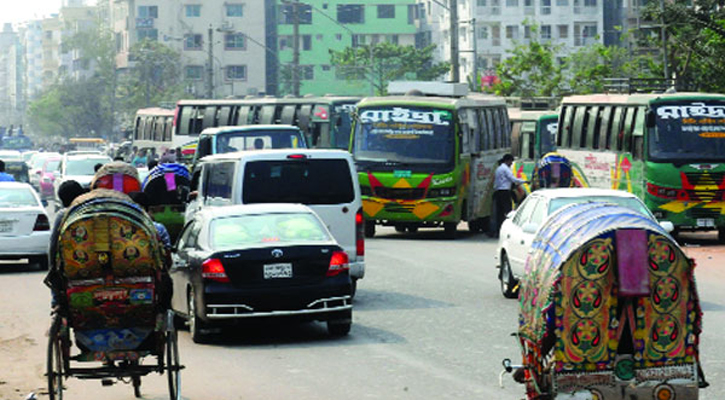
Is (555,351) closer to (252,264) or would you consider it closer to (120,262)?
(120,262)

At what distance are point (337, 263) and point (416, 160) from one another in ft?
55.2

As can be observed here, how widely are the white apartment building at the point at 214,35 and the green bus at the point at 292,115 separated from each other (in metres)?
74.8

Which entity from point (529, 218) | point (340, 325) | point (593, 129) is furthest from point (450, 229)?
point (340, 325)

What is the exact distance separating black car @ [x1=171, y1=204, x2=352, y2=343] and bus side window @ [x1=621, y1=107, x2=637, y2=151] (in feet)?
54.2

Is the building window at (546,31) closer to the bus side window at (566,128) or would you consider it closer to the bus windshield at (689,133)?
the bus side window at (566,128)

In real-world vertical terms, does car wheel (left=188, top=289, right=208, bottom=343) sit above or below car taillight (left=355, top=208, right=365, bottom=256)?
below

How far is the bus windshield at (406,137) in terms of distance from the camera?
3228 centimetres

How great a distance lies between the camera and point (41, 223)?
26.4 metres

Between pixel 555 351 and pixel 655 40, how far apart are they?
4280cm

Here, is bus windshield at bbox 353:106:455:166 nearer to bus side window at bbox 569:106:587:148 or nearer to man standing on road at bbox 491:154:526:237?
man standing on road at bbox 491:154:526:237

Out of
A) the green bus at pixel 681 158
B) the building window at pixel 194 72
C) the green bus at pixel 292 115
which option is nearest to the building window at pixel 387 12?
the building window at pixel 194 72

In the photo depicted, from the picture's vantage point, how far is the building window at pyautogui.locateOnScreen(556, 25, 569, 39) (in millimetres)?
117275

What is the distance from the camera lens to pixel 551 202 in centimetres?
1900

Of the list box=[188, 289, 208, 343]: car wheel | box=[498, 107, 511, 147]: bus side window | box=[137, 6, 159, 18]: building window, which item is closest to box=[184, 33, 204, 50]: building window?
box=[137, 6, 159, 18]: building window
